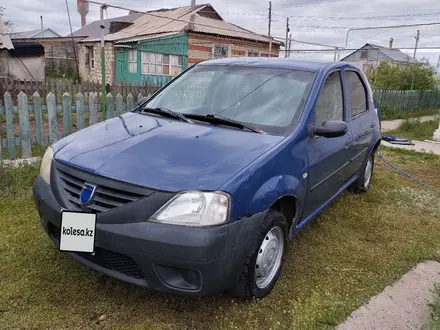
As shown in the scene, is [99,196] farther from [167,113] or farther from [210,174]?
[167,113]

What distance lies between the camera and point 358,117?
13.6ft

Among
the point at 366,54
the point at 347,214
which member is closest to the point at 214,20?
the point at 347,214

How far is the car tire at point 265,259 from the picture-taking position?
2.37 meters

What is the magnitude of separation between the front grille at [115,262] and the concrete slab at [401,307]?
4.37 feet

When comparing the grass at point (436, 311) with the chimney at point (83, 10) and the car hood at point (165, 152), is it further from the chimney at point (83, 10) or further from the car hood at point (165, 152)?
the chimney at point (83, 10)

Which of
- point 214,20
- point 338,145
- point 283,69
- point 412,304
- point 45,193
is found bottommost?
point 412,304

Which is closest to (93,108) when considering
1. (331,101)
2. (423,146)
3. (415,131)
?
(331,101)

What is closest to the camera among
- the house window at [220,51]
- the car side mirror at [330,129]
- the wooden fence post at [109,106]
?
the car side mirror at [330,129]

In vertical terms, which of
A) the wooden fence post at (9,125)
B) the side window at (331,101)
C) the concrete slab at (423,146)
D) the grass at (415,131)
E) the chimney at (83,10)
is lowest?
the concrete slab at (423,146)

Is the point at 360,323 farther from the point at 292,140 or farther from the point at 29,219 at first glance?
the point at 29,219

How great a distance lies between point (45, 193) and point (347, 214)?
3.18m

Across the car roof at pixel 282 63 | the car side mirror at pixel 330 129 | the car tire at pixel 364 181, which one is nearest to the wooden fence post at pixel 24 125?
the car roof at pixel 282 63

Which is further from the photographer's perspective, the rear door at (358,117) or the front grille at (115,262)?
the rear door at (358,117)

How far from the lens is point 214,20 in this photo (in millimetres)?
25969
